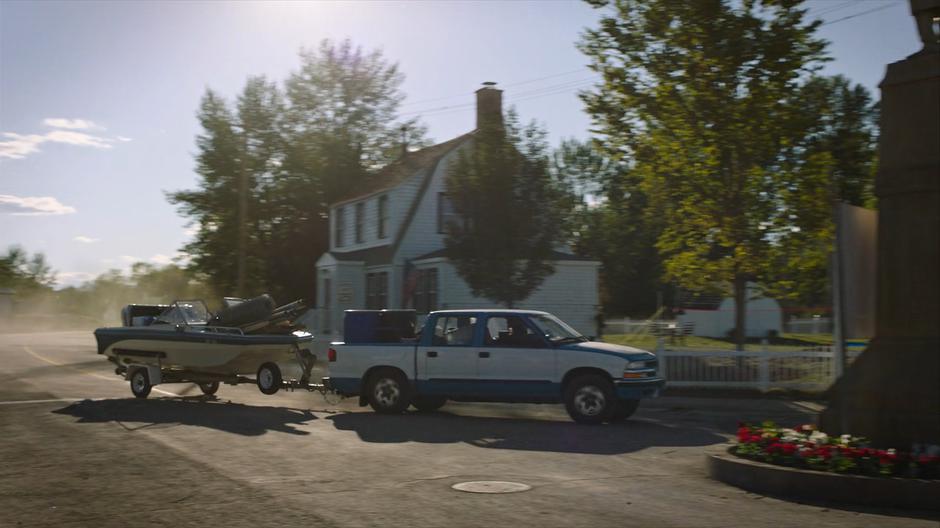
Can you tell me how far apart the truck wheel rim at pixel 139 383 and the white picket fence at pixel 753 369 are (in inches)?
426

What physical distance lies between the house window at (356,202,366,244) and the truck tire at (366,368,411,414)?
75.0 feet

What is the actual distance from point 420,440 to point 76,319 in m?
104

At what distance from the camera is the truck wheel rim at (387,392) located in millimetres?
15375

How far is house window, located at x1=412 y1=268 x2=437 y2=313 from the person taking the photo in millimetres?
32469

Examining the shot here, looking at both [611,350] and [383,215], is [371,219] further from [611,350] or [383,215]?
[611,350]

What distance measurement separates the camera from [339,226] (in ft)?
134

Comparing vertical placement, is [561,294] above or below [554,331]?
above

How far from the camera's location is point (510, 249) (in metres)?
26.7

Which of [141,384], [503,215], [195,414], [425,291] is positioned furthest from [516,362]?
[425,291]

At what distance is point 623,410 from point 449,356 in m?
3.00

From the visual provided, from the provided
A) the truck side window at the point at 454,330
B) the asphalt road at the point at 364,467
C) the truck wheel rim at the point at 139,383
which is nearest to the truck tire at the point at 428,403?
the asphalt road at the point at 364,467

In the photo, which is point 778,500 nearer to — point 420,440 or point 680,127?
point 420,440

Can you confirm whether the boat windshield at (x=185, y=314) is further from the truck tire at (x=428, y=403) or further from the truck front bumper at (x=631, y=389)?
the truck front bumper at (x=631, y=389)

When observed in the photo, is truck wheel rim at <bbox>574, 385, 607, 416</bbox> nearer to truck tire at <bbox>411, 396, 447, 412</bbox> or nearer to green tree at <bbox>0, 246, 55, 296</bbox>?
truck tire at <bbox>411, 396, 447, 412</bbox>
